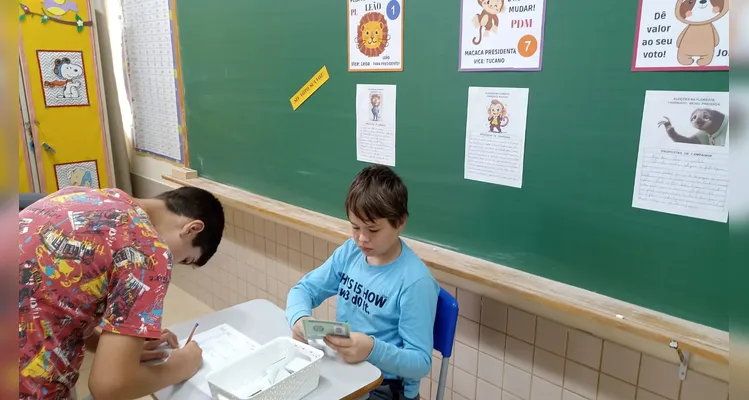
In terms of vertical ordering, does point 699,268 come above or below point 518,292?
above

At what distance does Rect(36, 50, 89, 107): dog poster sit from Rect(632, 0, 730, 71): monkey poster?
11.4 ft

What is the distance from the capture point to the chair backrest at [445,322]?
1.44m

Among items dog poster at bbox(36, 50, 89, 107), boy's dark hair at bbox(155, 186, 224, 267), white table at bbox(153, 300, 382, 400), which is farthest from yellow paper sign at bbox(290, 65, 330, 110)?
dog poster at bbox(36, 50, 89, 107)

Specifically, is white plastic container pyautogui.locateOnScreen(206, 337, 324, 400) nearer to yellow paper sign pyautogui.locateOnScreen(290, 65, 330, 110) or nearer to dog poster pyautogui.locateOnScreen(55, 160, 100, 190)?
yellow paper sign pyautogui.locateOnScreen(290, 65, 330, 110)

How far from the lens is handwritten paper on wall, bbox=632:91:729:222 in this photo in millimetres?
1126

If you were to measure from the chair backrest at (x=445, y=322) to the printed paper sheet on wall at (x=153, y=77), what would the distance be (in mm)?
2120

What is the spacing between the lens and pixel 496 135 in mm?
1515

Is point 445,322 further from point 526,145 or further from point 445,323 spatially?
point 526,145

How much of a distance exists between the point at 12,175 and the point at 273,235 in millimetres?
2347

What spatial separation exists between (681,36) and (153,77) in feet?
9.55

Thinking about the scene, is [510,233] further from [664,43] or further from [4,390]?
[4,390]

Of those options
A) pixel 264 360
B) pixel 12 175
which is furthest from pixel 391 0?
pixel 12 175

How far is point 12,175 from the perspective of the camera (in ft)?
0.70

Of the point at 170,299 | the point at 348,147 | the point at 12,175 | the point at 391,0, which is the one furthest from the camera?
the point at 170,299
